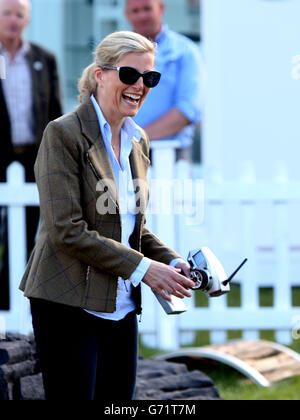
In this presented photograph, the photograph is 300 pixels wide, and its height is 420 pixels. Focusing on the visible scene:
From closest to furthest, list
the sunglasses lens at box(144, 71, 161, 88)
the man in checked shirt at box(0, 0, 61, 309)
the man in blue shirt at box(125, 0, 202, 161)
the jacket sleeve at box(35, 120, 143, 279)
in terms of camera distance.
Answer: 1. the jacket sleeve at box(35, 120, 143, 279)
2. the sunglasses lens at box(144, 71, 161, 88)
3. the man in blue shirt at box(125, 0, 202, 161)
4. the man in checked shirt at box(0, 0, 61, 309)

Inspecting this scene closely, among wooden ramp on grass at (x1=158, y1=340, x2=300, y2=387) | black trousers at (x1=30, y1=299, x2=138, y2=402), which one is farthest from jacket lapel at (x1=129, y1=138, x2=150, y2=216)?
wooden ramp on grass at (x1=158, y1=340, x2=300, y2=387)

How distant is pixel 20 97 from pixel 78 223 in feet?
11.6

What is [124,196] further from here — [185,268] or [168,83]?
[168,83]

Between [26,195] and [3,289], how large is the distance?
75 cm

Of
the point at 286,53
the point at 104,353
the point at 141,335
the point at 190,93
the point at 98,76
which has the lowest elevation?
the point at 141,335

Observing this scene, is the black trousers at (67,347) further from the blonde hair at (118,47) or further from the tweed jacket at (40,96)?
the tweed jacket at (40,96)

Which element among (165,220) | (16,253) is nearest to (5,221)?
(16,253)

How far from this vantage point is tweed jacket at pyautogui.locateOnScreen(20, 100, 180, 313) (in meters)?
2.38

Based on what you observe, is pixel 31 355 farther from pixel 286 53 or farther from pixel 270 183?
pixel 286 53

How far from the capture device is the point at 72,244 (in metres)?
2.38

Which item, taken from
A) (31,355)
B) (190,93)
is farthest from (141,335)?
(31,355)

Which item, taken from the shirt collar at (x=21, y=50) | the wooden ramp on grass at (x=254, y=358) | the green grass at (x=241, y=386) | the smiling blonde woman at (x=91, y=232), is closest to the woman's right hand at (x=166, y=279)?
the smiling blonde woman at (x=91, y=232)

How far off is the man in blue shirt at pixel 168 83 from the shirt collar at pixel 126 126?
9.16ft

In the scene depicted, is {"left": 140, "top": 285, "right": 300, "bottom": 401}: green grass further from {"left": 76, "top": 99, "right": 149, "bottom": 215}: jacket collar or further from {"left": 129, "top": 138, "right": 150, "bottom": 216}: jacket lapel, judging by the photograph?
{"left": 76, "top": 99, "right": 149, "bottom": 215}: jacket collar
